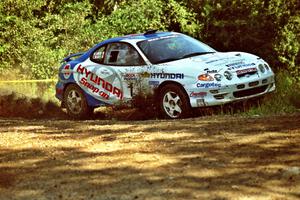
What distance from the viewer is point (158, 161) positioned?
225 inches

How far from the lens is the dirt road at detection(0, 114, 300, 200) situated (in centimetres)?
480

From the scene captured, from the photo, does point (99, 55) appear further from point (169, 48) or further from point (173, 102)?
point (173, 102)

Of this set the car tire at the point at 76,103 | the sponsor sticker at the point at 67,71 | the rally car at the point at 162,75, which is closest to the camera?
the rally car at the point at 162,75

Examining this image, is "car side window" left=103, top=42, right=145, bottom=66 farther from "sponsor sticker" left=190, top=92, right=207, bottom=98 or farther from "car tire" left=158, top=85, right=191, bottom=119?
"sponsor sticker" left=190, top=92, right=207, bottom=98

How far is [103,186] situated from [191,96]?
14.3ft

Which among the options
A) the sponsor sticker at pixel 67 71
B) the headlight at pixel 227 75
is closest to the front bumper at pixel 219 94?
the headlight at pixel 227 75

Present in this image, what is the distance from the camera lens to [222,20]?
65.3 feet

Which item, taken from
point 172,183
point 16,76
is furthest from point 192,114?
point 16,76

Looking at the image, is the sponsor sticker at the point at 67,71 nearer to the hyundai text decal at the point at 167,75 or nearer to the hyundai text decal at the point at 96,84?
the hyundai text decal at the point at 96,84

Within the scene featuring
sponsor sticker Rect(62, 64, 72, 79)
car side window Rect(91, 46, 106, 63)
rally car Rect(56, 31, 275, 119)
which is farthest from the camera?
sponsor sticker Rect(62, 64, 72, 79)

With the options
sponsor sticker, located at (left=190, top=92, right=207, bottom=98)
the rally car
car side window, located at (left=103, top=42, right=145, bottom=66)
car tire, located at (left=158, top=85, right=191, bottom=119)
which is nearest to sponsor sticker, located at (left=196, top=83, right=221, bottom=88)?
the rally car

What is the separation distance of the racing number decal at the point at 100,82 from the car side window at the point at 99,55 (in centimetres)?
17

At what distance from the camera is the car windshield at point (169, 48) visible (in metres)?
9.96

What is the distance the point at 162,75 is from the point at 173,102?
0.51 meters
